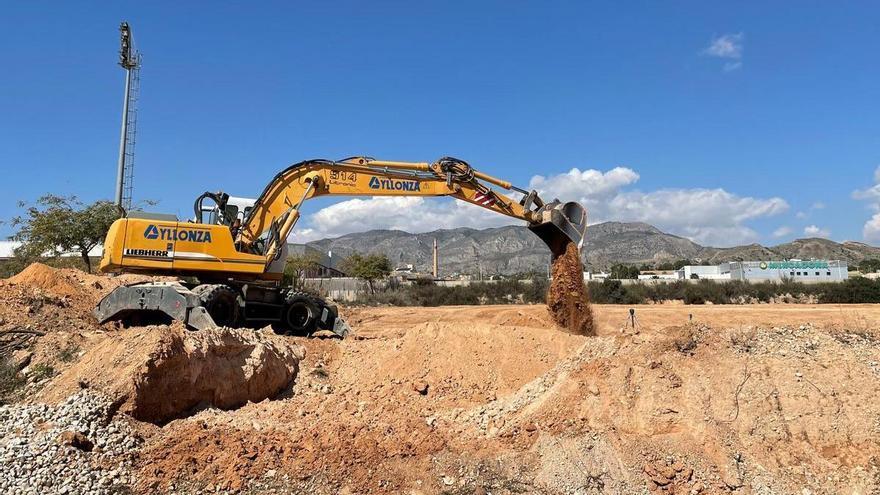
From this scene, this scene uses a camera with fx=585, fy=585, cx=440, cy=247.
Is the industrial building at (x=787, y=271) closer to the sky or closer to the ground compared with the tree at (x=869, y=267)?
closer to the ground

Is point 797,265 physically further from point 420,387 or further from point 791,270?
point 420,387

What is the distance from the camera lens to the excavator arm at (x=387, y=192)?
42.4ft

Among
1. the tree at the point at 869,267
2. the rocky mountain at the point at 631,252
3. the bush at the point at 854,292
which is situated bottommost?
the bush at the point at 854,292

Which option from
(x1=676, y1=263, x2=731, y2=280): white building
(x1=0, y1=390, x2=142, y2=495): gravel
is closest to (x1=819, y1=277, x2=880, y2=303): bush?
(x1=676, y1=263, x2=731, y2=280): white building

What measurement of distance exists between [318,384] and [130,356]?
2.99 metres

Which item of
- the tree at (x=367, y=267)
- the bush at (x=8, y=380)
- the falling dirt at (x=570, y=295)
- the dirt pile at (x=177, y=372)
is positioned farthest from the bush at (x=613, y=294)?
the bush at (x=8, y=380)

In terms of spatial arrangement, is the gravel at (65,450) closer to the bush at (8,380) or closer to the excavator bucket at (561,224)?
the bush at (8,380)

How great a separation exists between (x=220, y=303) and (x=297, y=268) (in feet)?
93.9

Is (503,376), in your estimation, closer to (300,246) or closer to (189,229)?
(189,229)

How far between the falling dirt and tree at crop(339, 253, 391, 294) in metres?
35.1

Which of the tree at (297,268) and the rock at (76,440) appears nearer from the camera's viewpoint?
the rock at (76,440)

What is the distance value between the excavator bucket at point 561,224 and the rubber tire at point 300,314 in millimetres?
5571

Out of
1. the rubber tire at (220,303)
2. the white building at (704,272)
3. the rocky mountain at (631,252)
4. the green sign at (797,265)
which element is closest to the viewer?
the rubber tire at (220,303)

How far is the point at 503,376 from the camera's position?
970 centimetres
